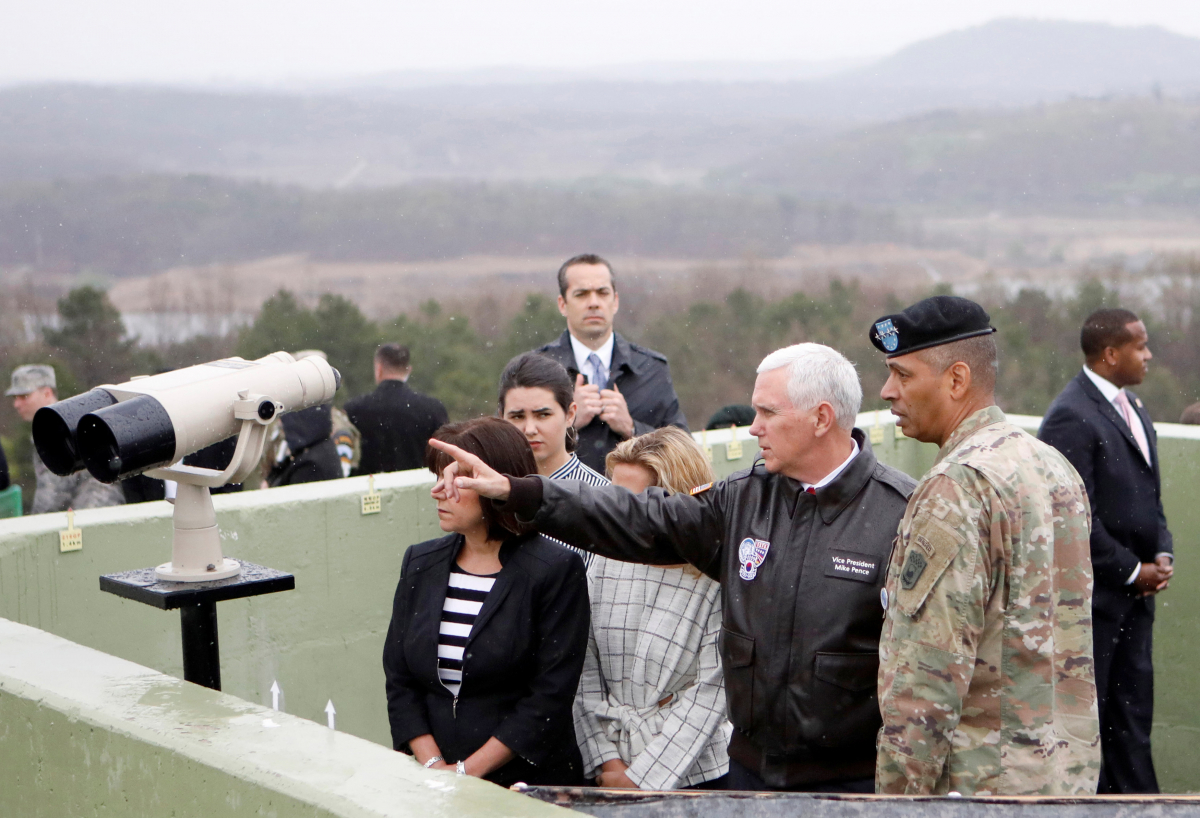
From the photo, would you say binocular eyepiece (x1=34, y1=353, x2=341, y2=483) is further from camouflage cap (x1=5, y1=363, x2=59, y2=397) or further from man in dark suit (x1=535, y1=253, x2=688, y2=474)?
camouflage cap (x1=5, y1=363, x2=59, y2=397)

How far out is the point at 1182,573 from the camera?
16.9ft

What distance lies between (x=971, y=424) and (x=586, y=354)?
95.7 inches

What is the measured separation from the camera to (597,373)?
15.2ft

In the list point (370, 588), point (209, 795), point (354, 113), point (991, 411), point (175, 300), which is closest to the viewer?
point (209, 795)

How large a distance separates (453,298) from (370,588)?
68.9 feet

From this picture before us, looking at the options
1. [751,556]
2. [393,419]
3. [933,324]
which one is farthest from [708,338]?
[933,324]

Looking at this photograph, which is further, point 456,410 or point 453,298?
point 453,298

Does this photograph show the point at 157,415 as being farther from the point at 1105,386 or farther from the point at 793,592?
the point at 1105,386

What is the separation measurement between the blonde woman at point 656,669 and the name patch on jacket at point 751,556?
451mm

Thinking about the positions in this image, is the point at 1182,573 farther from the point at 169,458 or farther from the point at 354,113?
the point at 354,113

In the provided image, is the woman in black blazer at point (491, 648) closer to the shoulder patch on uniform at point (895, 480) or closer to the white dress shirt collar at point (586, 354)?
the shoulder patch on uniform at point (895, 480)

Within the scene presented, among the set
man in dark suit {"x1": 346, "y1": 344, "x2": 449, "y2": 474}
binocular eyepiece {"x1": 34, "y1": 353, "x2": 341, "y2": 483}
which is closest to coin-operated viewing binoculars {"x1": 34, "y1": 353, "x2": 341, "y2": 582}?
binocular eyepiece {"x1": 34, "y1": 353, "x2": 341, "y2": 483}

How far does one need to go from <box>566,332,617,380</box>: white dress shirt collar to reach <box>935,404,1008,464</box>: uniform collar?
2375mm

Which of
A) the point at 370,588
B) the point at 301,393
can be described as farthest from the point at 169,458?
the point at 370,588
